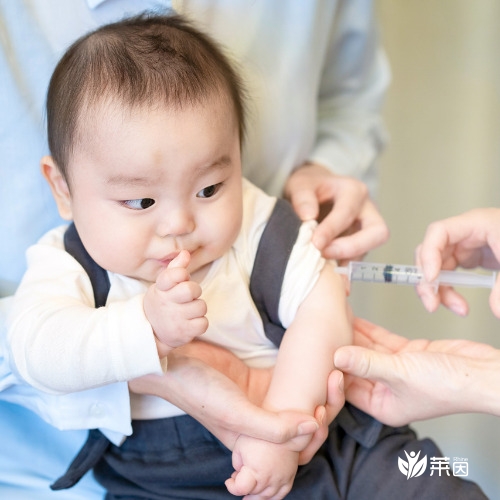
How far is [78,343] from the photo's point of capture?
2.53 feet

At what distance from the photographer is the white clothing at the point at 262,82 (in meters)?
0.96

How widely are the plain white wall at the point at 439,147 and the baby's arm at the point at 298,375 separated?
101 cm

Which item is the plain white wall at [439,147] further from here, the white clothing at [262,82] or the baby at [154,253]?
the baby at [154,253]

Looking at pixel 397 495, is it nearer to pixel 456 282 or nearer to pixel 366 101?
pixel 456 282

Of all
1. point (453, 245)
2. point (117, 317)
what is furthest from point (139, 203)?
point (453, 245)

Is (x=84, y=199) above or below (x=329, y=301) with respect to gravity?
above

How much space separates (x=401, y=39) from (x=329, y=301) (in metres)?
1.28

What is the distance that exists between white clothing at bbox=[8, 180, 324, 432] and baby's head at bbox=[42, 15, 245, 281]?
0.06m

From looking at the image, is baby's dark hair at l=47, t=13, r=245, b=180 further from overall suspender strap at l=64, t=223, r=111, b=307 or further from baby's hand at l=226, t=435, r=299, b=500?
baby's hand at l=226, t=435, r=299, b=500

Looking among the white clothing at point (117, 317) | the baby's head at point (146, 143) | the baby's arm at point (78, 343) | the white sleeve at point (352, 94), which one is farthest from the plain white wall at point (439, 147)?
the baby's arm at point (78, 343)

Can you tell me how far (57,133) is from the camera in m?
0.87

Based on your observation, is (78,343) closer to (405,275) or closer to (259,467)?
(259,467)

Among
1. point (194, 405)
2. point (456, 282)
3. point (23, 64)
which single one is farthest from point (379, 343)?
point (23, 64)

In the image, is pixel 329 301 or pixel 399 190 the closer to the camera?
pixel 329 301
